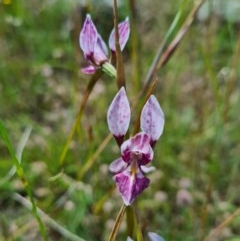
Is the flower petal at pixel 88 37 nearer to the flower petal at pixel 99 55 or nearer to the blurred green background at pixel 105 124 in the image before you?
the flower petal at pixel 99 55

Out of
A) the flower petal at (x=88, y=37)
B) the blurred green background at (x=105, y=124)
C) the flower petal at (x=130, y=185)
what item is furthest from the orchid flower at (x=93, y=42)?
the blurred green background at (x=105, y=124)

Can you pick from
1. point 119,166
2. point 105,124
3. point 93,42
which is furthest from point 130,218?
point 105,124

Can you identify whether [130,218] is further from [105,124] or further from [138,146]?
[105,124]

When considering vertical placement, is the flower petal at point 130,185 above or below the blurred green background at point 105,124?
below

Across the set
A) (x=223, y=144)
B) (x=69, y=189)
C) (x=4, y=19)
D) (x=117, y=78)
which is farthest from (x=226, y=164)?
(x=117, y=78)

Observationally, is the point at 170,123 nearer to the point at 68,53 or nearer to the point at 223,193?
the point at 223,193

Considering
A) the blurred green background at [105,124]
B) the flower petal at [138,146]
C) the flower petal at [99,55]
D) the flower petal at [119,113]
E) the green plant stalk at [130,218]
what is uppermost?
the blurred green background at [105,124]
